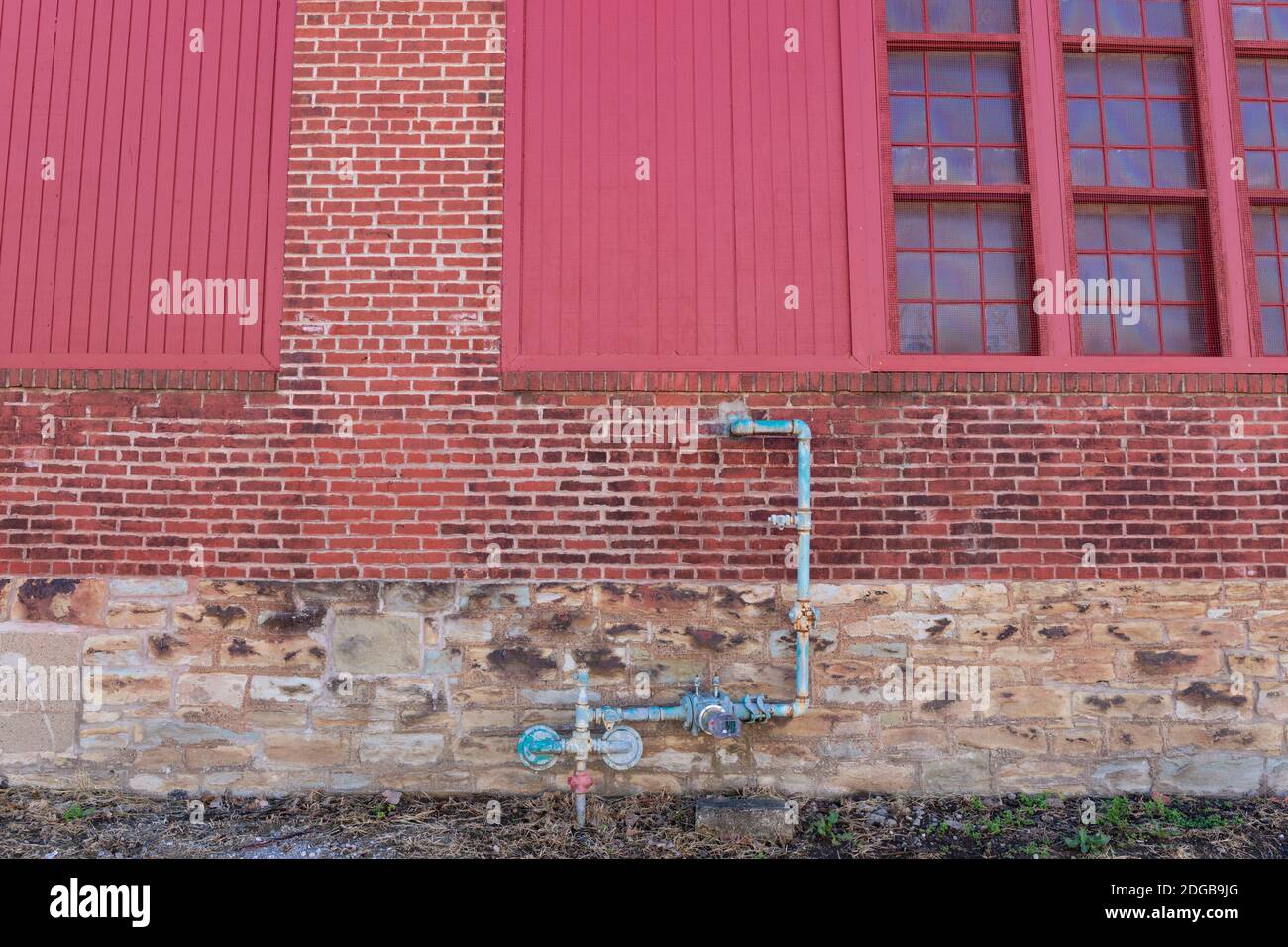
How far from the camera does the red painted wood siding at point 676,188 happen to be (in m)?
4.36

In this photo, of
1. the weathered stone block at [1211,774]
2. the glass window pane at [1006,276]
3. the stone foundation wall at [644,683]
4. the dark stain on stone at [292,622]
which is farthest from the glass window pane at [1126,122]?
the dark stain on stone at [292,622]

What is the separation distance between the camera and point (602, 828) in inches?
153

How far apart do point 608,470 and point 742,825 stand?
6.11 feet

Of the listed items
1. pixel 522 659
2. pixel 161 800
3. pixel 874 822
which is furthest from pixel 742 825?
pixel 161 800

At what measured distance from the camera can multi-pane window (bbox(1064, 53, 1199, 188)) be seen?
4602 mm

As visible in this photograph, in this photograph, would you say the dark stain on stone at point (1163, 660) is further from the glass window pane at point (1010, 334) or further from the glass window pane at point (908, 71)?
the glass window pane at point (908, 71)

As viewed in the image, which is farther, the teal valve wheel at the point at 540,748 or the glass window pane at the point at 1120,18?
the glass window pane at the point at 1120,18

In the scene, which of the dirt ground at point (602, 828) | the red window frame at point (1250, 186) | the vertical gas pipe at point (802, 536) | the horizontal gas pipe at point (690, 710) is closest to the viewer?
the dirt ground at point (602, 828)

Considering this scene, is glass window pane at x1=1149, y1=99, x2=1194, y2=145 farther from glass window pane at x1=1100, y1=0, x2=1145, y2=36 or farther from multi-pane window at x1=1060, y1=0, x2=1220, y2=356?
glass window pane at x1=1100, y1=0, x2=1145, y2=36

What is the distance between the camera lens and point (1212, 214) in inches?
177

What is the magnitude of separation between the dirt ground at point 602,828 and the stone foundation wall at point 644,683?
10 centimetres

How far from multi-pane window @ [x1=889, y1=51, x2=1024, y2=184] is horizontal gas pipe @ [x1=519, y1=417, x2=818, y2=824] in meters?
1.79

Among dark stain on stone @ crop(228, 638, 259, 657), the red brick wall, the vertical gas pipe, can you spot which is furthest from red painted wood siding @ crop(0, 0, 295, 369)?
the vertical gas pipe

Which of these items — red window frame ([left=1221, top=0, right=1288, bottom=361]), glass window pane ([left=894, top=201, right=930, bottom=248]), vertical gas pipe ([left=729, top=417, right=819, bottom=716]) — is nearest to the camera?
vertical gas pipe ([left=729, top=417, right=819, bottom=716])
